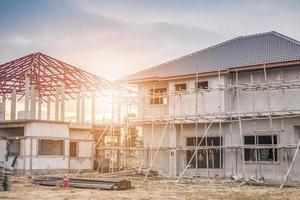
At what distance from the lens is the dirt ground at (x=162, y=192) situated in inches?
627

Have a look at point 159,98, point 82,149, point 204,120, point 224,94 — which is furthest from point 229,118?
point 82,149

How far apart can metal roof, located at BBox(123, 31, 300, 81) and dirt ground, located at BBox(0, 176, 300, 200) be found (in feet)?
21.1

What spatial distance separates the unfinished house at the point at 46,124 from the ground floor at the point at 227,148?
21.8 feet

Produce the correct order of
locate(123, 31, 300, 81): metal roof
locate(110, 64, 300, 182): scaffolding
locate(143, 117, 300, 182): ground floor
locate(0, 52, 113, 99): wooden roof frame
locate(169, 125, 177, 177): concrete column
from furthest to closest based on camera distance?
1. locate(0, 52, 113, 99): wooden roof frame
2. locate(169, 125, 177, 177): concrete column
3. locate(123, 31, 300, 81): metal roof
4. locate(110, 64, 300, 182): scaffolding
5. locate(143, 117, 300, 182): ground floor

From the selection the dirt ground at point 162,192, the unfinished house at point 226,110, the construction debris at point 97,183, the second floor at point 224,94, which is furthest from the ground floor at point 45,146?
the dirt ground at point 162,192

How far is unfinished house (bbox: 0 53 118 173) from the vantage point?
2848 centimetres

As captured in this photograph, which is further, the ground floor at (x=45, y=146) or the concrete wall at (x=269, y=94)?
the ground floor at (x=45, y=146)

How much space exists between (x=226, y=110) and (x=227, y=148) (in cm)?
193

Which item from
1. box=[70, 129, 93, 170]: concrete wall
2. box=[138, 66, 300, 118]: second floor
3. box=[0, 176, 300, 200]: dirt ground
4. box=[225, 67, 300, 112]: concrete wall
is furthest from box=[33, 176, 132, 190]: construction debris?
box=[70, 129, 93, 170]: concrete wall

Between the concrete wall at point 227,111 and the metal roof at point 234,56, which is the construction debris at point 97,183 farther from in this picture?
the metal roof at point 234,56

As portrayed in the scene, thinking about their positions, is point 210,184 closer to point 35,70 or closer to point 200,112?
point 200,112

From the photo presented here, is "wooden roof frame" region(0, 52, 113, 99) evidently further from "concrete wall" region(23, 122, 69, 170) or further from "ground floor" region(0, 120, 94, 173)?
"concrete wall" region(23, 122, 69, 170)

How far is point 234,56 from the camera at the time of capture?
24.8 metres

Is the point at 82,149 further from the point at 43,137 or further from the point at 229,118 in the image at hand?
the point at 229,118
